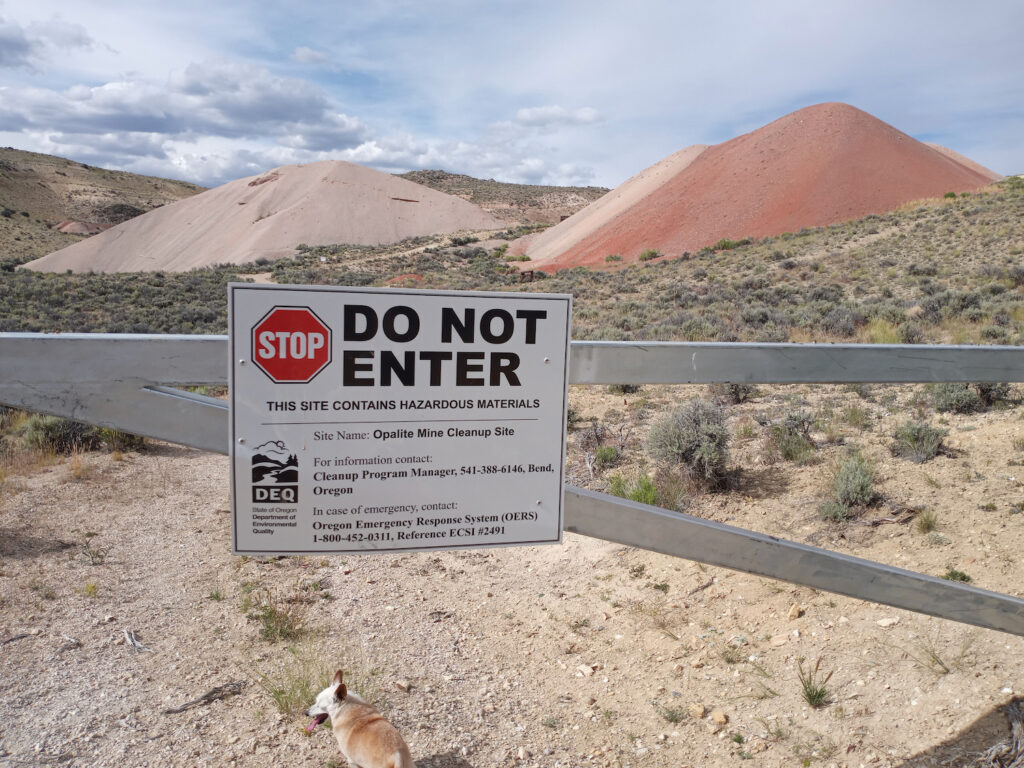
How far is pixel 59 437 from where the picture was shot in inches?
308

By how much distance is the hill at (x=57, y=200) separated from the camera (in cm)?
7338

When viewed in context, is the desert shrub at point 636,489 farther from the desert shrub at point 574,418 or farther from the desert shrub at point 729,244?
the desert shrub at point 729,244

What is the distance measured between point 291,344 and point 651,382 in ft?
2.94

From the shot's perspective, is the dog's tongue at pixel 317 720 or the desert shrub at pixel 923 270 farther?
the desert shrub at pixel 923 270

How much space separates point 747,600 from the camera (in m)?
4.22

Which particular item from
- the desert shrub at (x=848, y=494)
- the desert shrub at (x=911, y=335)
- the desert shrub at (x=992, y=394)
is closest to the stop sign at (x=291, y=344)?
the desert shrub at (x=848, y=494)

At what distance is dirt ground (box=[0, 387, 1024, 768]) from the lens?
10.1 ft

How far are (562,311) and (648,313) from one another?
16952mm

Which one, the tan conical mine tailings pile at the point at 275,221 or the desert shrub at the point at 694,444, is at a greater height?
the tan conical mine tailings pile at the point at 275,221

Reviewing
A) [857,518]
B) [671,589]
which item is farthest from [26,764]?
[857,518]

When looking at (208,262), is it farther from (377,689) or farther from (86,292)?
(377,689)

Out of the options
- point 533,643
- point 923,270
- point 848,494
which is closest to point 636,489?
point 848,494

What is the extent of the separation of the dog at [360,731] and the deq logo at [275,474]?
4.72 ft

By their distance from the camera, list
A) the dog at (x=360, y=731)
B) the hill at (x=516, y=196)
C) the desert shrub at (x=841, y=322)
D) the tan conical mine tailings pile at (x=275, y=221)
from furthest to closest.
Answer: the hill at (x=516, y=196), the tan conical mine tailings pile at (x=275, y=221), the desert shrub at (x=841, y=322), the dog at (x=360, y=731)
